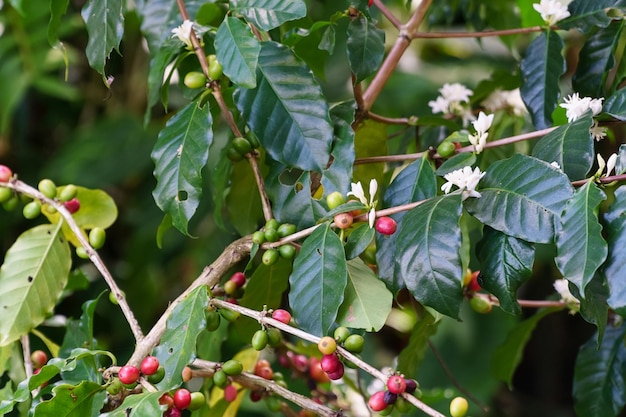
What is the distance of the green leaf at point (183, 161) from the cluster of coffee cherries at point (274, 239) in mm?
63

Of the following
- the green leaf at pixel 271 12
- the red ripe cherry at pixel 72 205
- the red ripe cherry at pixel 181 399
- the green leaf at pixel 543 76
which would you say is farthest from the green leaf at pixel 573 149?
the red ripe cherry at pixel 72 205

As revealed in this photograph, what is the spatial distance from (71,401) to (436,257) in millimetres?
296

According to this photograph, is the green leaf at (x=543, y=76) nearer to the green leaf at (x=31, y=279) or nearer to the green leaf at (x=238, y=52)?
the green leaf at (x=238, y=52)

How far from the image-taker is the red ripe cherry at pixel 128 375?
22.8 inches

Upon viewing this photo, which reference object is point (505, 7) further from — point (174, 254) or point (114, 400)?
point (174, 254)

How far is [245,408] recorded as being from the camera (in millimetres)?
1426

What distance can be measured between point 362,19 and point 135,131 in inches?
45.1

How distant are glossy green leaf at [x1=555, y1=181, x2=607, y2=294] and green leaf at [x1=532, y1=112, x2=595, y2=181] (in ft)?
0.18

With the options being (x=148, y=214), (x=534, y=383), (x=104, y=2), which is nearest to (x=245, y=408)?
(x=148, y=214)

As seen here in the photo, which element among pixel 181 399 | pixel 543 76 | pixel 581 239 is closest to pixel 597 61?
pixel 543 76

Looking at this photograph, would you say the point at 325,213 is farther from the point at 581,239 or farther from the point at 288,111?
the point at 581,239

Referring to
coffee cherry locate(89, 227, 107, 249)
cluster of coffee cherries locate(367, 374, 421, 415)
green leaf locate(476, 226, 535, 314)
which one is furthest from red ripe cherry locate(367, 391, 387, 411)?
coffee cherry locate(89, 227, 107, 249)

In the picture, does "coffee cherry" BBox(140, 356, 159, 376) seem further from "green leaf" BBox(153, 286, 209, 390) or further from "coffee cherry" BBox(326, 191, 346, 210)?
"coffee cherry" BBox(326, 191, 346, 210)

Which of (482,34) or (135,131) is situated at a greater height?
(482,34)
